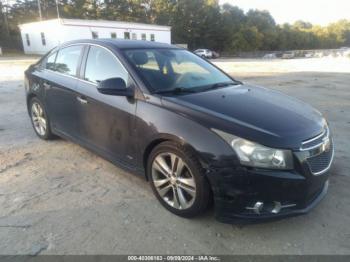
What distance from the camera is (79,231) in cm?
278

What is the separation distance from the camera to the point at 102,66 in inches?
145

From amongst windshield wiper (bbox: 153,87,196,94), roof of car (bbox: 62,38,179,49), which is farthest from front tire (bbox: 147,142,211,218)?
roof of car (bbox: 62,38,179,49)

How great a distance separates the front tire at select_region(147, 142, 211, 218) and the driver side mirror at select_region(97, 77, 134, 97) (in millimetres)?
694

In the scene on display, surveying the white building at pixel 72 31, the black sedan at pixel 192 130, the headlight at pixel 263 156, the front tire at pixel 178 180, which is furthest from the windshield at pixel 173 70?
the white building at pixel 72 31

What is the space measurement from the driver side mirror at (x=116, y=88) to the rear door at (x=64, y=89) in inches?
36.3

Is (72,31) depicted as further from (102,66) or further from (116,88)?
(116,88)

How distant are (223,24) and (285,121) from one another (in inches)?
2321

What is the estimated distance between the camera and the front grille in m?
2.57

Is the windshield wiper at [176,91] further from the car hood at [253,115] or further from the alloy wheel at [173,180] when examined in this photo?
the alloy wheel at [173,180]

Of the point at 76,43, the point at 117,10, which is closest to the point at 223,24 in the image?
the point at 117,10

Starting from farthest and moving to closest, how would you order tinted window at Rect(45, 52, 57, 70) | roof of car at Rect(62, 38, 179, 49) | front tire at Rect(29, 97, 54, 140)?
1. front tire at Rect(29, 97, 54, 140)
2. tinted window at Rect(45, 52, 57, 70)
3. roof of car at Rect(62, 38, 179, 49)

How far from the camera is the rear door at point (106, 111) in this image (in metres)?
3.27

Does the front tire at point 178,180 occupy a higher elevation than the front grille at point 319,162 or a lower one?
lower

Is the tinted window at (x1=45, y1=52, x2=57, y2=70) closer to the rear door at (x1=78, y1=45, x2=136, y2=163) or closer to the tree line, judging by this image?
the rear door at (x1=78, y1=45, x2=136, y2=163)
